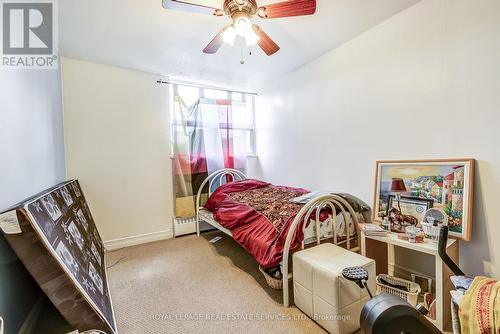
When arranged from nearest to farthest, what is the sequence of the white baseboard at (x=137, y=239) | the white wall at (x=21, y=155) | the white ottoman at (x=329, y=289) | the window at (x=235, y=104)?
1. the white wall at (x=21, y=155)
2. the white ottoman at (x=329, y=289)
3. the white baseboard at (x=137, y=239)
4. the window at (x=235, y=104)

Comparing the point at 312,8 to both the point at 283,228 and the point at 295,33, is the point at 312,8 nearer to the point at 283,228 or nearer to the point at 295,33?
the point at 295,33

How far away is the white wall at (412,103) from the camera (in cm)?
146

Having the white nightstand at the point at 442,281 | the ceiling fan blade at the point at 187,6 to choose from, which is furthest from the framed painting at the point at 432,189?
the ceiling fan blade at the point at 187,6

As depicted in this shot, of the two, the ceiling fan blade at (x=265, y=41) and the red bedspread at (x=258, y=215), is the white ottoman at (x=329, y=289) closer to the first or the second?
the red bedspread at (x=258, y=215)

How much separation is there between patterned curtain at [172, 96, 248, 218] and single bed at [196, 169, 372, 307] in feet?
2.78

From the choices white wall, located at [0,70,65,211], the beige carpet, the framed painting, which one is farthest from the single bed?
white wall, located at [0,70,65,211]

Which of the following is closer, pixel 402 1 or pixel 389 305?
pixel 389 305

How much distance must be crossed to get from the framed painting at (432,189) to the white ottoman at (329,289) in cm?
67

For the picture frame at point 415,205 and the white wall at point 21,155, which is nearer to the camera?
the white wall at point 21,155

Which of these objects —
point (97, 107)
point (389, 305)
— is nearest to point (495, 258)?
point (389, 305)

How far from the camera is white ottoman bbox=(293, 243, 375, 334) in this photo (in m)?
1.27

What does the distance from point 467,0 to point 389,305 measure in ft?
6.89

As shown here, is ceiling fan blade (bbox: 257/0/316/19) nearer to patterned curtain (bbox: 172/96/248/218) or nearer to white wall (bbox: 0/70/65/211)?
white wall (bbox: 0/70/65/211)

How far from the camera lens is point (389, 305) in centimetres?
82
